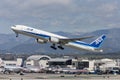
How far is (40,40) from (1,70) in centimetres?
6523

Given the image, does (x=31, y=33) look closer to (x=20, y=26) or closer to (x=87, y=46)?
(x=20, y=26)

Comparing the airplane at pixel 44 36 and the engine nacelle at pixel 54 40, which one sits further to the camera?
the engine nacelle at pixel 54 40

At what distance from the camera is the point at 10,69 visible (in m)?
199

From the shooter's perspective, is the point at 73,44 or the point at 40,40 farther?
the point at 73,44

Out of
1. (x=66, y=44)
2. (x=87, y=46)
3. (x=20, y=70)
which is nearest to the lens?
(x=66, y=44)

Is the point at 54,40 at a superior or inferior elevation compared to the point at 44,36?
inferior

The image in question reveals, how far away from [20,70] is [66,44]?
53.5 metres

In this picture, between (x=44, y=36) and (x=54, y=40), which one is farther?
(x=54, y=40)

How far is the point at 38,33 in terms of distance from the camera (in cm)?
13762

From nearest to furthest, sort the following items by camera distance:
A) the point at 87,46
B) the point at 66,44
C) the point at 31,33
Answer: the point at 31,33, the point at 66,44, the point at 87,46

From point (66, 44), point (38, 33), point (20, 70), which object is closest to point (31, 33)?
point (38, 33)

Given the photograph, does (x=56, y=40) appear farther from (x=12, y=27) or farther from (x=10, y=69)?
(x=10, y=69)

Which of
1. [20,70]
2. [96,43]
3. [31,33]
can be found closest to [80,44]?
[96,43]

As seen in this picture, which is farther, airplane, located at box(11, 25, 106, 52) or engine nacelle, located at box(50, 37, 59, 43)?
engine nacelle, located at box(50, 37, 59, 43)
